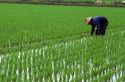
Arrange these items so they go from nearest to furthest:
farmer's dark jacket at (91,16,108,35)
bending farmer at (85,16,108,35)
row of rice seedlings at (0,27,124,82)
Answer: row of rice seedlings at (0,27,124,82)
bending farmer at (85,16,108,35)
farmer's dark jacket at (91,16,108,35)

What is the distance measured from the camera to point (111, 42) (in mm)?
12148

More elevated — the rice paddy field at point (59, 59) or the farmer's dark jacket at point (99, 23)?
the farmer's dark jacket at point (99, 23)

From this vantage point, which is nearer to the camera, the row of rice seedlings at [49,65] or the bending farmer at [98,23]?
the row of rice seedlings at [49,65]

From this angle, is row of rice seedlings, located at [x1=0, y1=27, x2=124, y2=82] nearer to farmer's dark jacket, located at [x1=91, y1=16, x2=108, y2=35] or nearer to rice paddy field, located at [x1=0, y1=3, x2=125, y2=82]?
rice paddy field, located at [x1=0, y1=3, x2=125, y2=82]

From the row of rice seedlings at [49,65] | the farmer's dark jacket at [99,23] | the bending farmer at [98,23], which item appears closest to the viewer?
the row of rice seedlings at [49,65]

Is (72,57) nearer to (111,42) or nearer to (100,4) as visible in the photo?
(111,42)

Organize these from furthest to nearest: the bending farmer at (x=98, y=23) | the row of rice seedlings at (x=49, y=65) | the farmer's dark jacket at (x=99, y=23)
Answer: the farmer's dark jacket at (x=99, y=23), the bending farmer at (x=98, y=23), the row of rice seedlings at (x=49, y=65)

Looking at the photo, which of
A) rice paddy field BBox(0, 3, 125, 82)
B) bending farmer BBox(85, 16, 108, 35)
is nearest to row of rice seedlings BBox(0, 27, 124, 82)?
rice paddy field BBox(0, 3, 125, 82)

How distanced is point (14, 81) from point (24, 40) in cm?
550

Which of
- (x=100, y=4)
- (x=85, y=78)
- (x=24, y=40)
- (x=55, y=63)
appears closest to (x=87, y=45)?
(x=24, y=40)

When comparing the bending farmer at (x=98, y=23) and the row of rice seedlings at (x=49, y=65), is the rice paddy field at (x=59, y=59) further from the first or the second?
the bending farmer at (x=98, y=23)

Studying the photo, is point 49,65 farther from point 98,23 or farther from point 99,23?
point 99,23

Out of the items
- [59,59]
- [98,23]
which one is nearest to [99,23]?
[98,23]

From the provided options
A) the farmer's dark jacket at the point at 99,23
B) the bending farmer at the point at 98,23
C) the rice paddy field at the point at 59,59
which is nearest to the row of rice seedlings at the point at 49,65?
the rice paddy field at the point at 59,59
